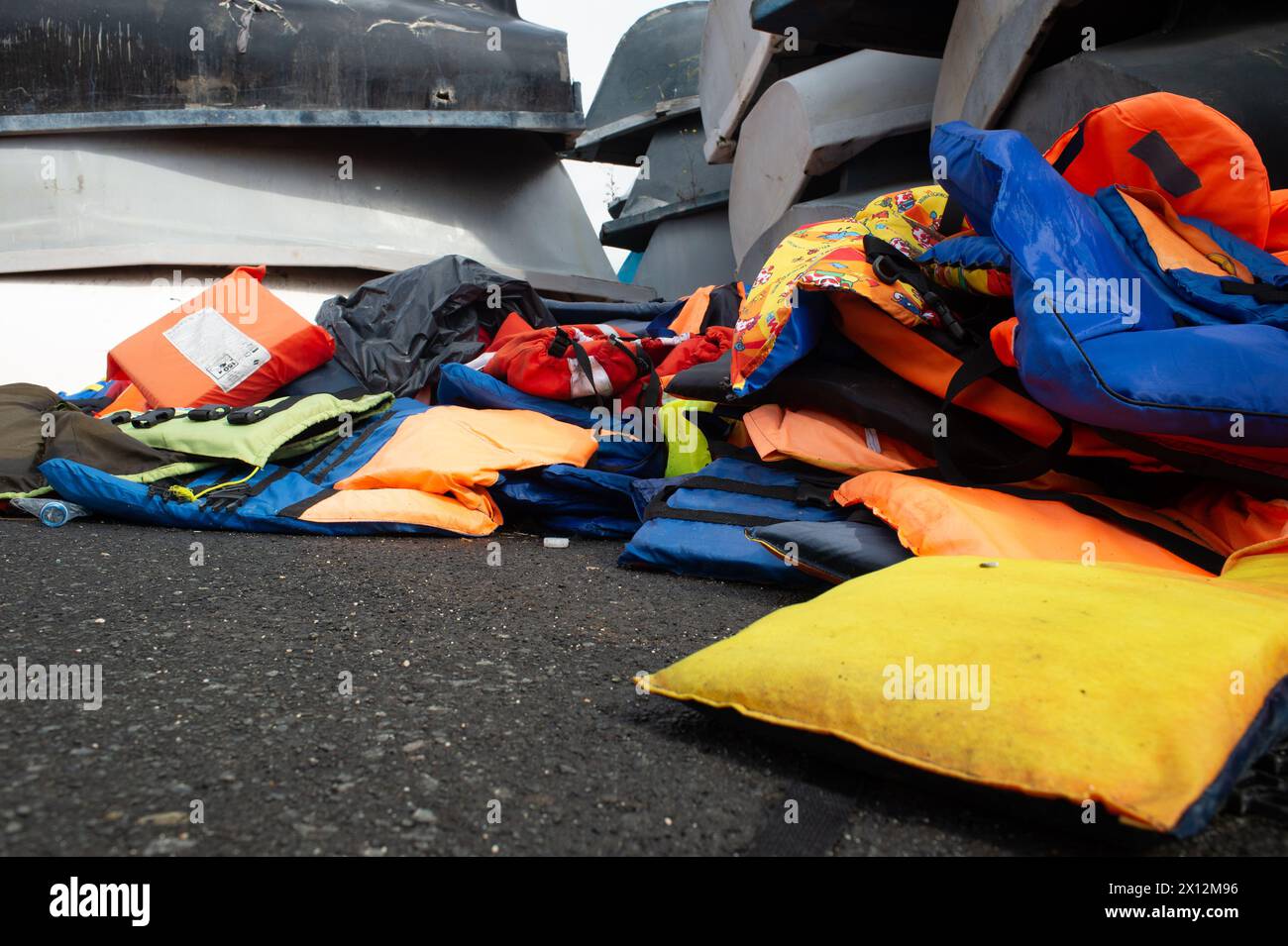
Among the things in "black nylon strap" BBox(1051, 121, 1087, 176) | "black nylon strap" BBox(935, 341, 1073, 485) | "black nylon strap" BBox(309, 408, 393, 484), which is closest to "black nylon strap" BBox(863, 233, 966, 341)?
"black nylon strap" BBox(935, 341, 1073, 485)

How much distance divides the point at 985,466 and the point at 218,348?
2.66m

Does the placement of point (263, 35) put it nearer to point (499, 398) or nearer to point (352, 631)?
point (499, 398)

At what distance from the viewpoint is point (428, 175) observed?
5438 millimetres

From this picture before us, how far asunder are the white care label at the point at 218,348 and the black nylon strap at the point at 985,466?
2.38 meters

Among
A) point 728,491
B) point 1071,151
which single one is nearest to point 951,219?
point 1071,151

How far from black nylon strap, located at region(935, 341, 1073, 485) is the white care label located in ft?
7.82

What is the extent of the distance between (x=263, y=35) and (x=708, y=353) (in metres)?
3.45

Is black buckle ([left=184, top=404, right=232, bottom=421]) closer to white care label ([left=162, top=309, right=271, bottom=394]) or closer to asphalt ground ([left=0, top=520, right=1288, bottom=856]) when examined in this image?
white care label ([left=162, top=309, right=271, bottom=394])

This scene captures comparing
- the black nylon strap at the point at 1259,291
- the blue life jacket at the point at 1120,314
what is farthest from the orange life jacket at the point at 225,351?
the black nylon strap at the point at 1259,291

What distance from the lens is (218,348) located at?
10.7 feet

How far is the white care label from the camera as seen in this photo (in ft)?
10.5

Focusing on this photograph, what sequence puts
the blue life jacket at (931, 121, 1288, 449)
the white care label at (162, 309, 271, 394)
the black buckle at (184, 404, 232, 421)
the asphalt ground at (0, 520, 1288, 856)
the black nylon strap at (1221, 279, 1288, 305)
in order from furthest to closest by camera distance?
the white care label at (162, 309, 271, 394) < the black buckle at (184, 404, 232, 421) < the black nylon strap at (1221, 279, 1288, 305) < the blue life jacket at (931, 121, 1288, 449) < the asphalt ground at (0, 520, 1288, 856)

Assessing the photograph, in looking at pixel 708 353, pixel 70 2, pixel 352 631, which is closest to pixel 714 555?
pixel 352 631
